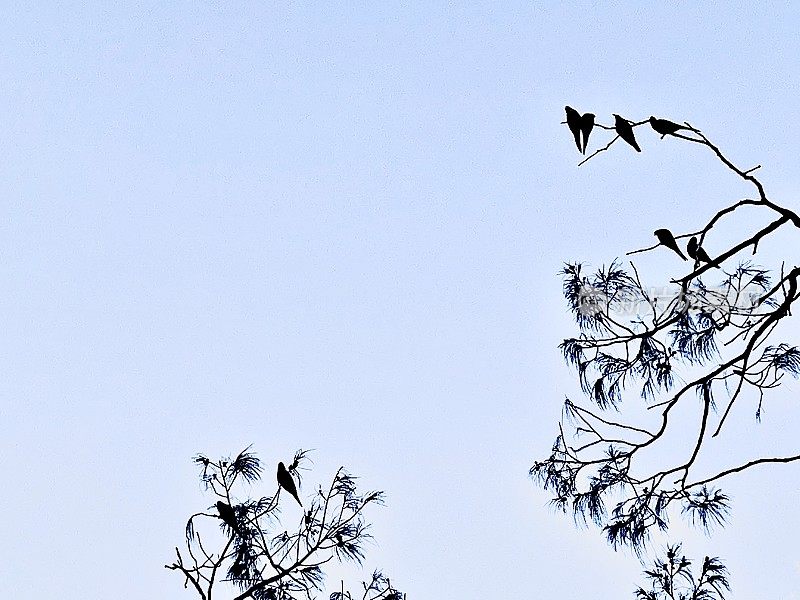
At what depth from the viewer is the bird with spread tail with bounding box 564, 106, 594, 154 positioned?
58.7 inches

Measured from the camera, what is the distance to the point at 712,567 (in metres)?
3.19

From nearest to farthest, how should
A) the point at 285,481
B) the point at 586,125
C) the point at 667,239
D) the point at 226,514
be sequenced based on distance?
the point at 586,125
the point at 667,239
the point at 285,481
the point at 226,514

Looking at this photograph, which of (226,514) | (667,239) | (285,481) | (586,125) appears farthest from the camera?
(226,514)

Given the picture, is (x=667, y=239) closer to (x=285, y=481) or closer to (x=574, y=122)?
(x=574, y=122)

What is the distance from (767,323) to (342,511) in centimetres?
198

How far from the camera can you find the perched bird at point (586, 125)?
1492 millimetres

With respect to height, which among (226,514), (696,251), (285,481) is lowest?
(696,251)

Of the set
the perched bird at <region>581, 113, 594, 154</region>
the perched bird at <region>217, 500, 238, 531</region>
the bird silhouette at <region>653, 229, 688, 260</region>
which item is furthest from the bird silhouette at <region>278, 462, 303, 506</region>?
the perched bird at <region>581, 113, 594, 154</region>

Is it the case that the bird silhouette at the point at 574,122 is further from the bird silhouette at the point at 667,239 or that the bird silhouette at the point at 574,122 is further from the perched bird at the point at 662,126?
the bird silhouette at the point at 667,239

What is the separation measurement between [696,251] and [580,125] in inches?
12.3

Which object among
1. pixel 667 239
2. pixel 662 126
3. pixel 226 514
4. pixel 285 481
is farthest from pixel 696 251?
pixel 226 514


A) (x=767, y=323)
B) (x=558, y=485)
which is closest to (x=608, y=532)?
(x=558, y=485)

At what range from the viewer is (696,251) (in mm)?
1655

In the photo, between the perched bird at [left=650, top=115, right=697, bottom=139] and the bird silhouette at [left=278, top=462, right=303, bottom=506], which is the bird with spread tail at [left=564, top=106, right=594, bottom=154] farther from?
the bird silhouette at [left=278, top=462, right=303, bottom=506]
